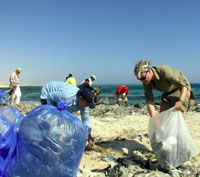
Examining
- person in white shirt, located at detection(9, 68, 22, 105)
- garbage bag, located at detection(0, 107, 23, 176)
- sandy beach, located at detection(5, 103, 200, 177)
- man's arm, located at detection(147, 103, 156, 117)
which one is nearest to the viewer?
garbage bag, located at detection(0, 107, 23, 176)

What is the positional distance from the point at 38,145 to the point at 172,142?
167cm

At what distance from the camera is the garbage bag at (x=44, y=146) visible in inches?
85.4

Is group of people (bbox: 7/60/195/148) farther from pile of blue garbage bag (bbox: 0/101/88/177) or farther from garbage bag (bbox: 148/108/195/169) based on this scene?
pile of blue garbage bag (bbox: 0/101/88/177)

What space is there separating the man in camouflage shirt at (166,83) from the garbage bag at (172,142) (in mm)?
190

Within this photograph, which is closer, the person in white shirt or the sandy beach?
the sandy beach

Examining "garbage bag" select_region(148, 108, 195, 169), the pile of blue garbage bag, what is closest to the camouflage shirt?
"garbage bag" select_region(148, 108, 195, 169)

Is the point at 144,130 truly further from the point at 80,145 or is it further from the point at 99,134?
the point at 80,145

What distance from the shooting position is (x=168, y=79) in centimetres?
325

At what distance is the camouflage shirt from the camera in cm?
321

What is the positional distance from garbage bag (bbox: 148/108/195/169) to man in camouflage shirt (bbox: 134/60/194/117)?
0.62ft

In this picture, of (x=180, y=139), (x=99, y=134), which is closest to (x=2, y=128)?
(x=180, y=139)

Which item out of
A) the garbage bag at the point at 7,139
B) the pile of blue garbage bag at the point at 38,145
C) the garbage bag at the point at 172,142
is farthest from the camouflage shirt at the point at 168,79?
the garbage bag at the point at 7,139

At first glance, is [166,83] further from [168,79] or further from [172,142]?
[172,142]

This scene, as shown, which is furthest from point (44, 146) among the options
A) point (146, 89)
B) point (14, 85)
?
point (14, 85)
